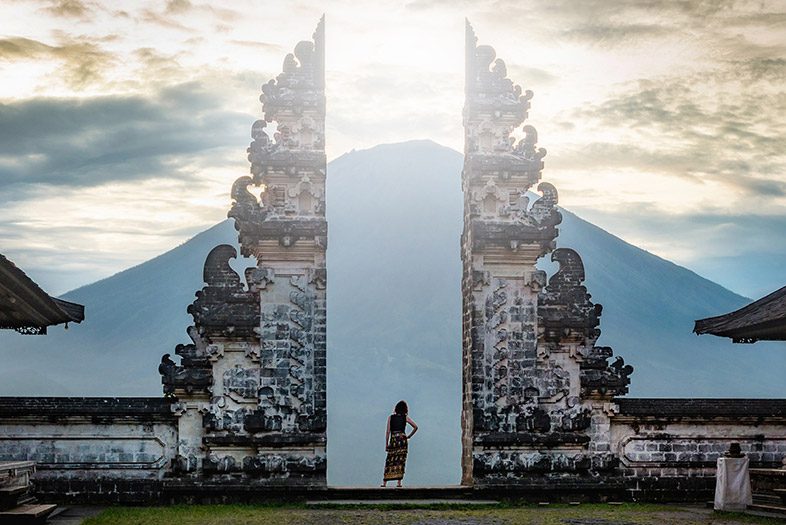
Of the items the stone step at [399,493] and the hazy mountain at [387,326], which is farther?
the hazy mountain at [387,326]

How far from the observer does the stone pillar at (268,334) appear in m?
17.7

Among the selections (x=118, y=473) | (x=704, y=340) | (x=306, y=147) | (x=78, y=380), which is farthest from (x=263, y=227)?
(x=704, y=340)

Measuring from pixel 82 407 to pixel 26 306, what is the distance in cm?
235

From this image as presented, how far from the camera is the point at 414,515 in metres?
16.1

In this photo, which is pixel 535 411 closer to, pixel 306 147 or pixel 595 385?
pixel 595 385

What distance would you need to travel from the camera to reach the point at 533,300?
18.5 meters

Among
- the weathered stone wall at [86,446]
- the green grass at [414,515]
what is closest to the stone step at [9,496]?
the green grass at [414,515]

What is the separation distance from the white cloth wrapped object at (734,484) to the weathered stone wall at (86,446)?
935 centimetres

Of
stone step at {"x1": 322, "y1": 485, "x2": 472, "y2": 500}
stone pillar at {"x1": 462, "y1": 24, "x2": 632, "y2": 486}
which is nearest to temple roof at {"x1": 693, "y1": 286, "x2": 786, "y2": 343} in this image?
stone pillar at {"x1": 462, "y1": 24, "x2": 632, "y2": 486}

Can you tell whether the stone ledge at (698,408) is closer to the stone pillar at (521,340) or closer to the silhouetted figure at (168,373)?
the stone pillar at (521,340)

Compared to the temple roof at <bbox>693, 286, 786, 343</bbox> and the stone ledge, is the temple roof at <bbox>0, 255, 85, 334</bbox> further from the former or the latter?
the temple roof at <bbox>693, 286, 786, 343</bbox>

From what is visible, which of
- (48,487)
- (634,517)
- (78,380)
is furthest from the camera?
(78,380)

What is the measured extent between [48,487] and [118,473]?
3.78ft

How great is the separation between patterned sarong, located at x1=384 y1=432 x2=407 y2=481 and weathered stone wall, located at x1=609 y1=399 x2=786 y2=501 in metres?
3.76
